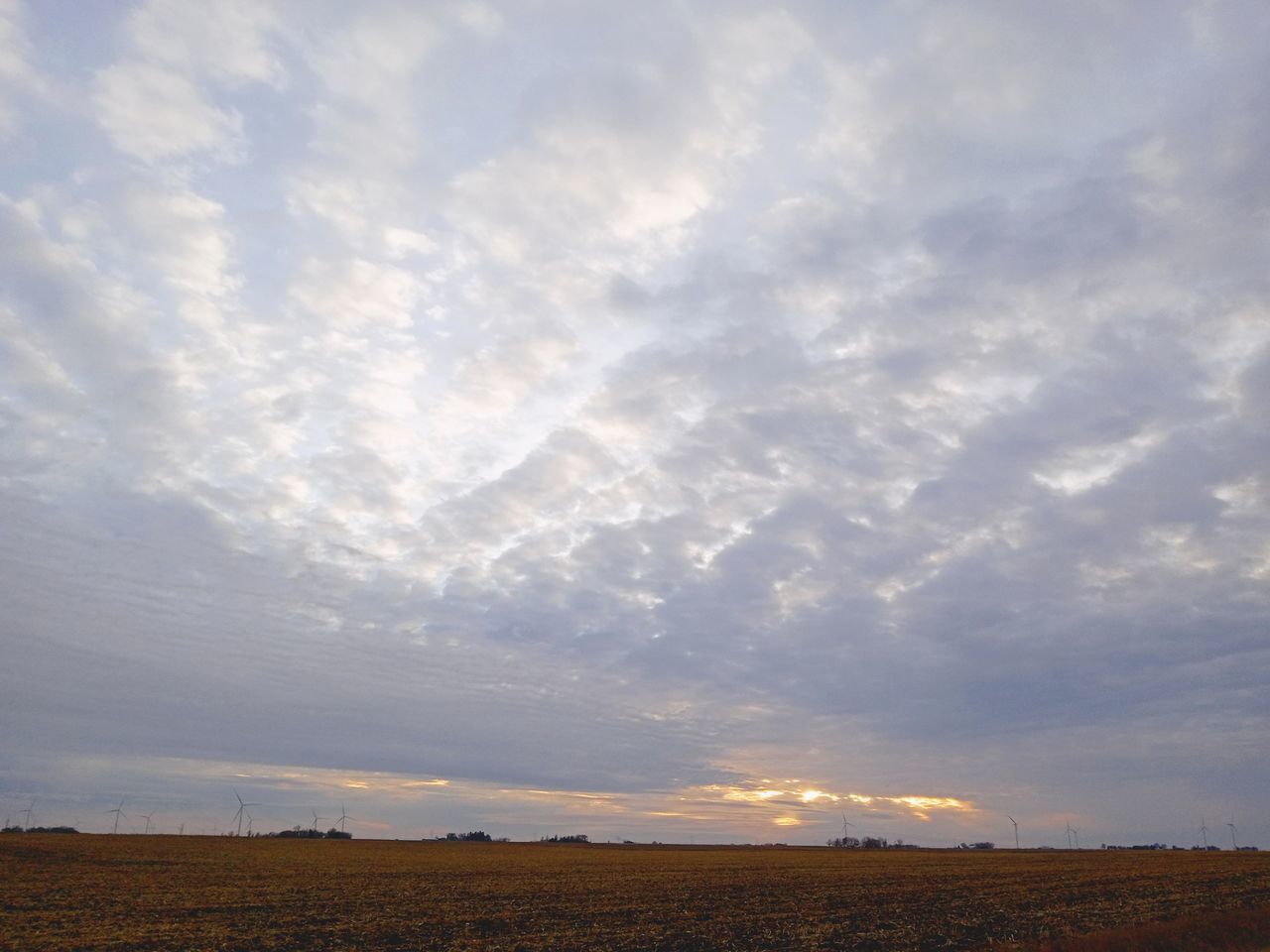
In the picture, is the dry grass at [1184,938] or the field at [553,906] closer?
the dry grass at [1184,938]

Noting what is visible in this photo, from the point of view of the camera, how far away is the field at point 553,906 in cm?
3170

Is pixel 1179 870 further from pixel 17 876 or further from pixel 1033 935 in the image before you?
pixel 17 876

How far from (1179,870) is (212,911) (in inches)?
3529

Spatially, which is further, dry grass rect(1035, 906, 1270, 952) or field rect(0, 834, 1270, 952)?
field rect(0, 834, 1270, 952)

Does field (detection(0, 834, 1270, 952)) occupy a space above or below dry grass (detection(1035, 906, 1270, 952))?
below

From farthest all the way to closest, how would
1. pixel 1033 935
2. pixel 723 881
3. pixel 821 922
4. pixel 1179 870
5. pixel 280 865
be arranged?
pixel 1179 870 < pixel 280 865 < pixel 723 881 < pixel 821 922 < pixel 1033 935

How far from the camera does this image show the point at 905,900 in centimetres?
4862

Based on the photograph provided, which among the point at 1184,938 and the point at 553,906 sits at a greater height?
the point at 1184,938

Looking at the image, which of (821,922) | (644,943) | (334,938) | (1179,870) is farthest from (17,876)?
(1179,870)

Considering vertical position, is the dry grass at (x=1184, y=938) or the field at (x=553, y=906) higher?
the dry grass at (x=1184, y=938)

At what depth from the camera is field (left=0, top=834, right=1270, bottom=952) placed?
104 feet

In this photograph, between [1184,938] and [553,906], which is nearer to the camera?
[1184,938]

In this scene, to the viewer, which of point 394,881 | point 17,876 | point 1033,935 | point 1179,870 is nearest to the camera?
point 1033,935

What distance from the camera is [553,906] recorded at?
4341cm
